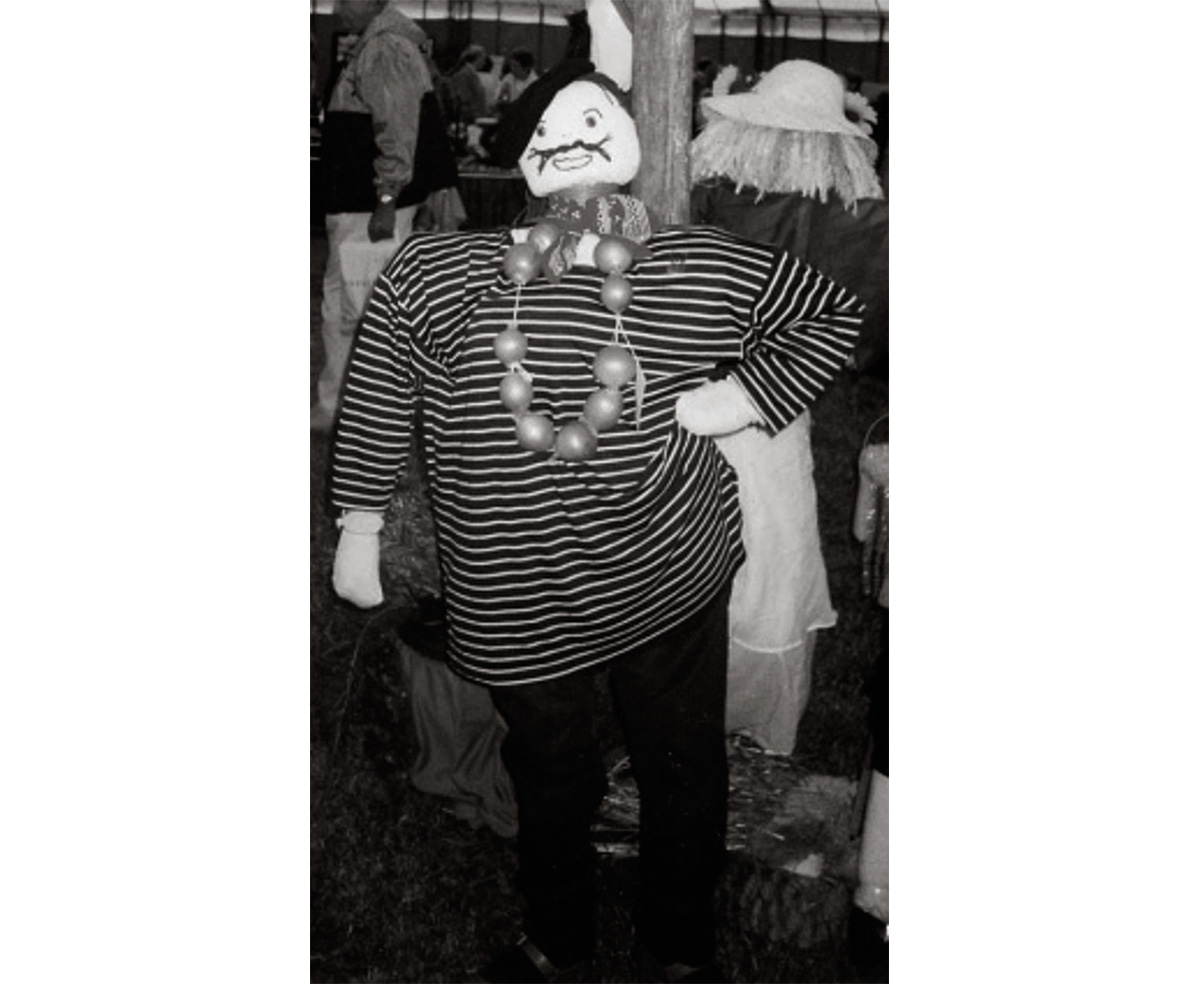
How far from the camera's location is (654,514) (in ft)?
6.26

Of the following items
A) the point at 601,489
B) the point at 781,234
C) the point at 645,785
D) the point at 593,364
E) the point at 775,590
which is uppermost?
the point at 781,234

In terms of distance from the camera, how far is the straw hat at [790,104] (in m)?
2.15

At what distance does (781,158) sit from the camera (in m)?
2.23

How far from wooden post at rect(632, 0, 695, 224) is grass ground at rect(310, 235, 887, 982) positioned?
34cm

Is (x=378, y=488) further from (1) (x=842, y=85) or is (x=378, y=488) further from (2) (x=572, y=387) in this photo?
(1) (x=842, y=85)

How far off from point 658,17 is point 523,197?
0.87ft

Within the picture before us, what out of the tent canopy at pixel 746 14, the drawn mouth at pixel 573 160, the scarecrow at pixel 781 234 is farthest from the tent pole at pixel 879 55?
the drawn mouth at pixel 573 160

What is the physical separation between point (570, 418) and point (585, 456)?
0.05 metres

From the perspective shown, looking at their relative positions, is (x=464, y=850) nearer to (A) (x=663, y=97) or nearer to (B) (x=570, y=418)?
(B) (x=570, y=418)

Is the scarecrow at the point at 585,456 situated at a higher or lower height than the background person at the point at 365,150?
lower

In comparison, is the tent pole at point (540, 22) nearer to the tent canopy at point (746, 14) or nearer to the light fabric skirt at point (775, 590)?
the tent canopy at point (746, 14)

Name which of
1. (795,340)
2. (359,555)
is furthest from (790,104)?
(359,555)

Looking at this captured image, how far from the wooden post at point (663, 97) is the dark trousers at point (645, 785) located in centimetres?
51
